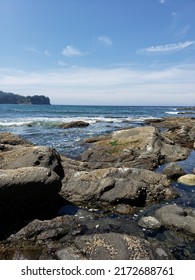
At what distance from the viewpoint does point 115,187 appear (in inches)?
546

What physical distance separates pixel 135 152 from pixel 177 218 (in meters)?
10.1

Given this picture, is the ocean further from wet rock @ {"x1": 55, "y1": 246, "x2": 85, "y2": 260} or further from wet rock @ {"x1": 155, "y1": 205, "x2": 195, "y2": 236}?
wet rock @ {"x1": 55, "y1": 246, "x2": 85, "y2": 260}

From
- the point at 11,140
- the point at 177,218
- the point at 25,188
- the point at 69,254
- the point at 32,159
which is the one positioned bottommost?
the point at 69,254

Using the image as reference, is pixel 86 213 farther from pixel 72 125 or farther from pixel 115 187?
pixel 72 125

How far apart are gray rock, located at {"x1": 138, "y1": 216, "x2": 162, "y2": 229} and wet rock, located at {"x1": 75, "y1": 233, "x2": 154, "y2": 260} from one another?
1444 mm

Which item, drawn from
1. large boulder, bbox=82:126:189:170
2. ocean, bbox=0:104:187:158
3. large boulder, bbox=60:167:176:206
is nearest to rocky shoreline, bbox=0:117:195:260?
large boulder, bbox=60:167:176:206

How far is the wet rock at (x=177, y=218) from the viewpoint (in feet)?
36.3

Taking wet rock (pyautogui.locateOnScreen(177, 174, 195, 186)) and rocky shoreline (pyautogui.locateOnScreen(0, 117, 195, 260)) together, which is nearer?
rocky shoreline (pyautogui.locateOnScreen(0, 117, 195, 260))

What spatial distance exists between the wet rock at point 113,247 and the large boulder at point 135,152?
32.0 feet

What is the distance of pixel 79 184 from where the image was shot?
14.4 m

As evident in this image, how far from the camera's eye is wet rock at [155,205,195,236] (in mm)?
11078

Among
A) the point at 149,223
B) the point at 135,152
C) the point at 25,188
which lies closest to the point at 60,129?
the point at 135,152

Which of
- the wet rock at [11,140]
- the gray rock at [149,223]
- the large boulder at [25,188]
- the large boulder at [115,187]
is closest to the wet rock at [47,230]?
the large boulder at [25,188]

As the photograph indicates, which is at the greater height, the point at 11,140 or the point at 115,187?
the point at 11,140
